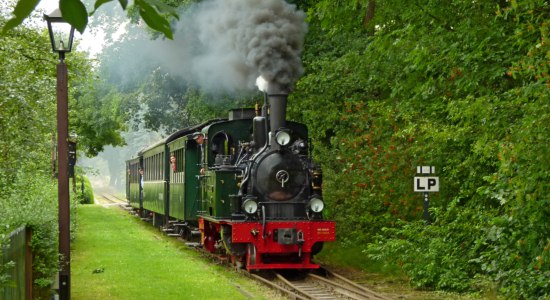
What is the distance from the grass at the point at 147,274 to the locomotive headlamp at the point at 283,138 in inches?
104

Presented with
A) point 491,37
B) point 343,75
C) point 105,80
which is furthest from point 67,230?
point 105,80

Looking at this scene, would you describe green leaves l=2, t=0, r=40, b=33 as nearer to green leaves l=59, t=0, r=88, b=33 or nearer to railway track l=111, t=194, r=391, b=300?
green leaves l=59, t=0, r=88, b=33

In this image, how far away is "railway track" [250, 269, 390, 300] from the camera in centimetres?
1223

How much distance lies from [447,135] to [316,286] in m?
3.78

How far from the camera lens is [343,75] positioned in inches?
819

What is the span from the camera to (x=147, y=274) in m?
14.1

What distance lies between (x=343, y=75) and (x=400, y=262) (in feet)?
27.4

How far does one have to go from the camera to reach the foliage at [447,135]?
8.83m

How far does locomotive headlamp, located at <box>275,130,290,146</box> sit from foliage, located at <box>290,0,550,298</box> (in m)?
2.12

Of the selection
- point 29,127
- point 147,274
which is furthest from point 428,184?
point 29,127

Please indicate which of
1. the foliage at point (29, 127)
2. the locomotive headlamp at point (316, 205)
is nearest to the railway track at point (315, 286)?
the locomotive headlamp at point (316, 205)

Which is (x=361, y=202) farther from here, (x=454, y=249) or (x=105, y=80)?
(x=105, y=80)

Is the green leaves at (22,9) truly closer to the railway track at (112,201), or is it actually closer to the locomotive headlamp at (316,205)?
the locomotive headlamp at (316,205)

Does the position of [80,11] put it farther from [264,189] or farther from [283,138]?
[264,189]
